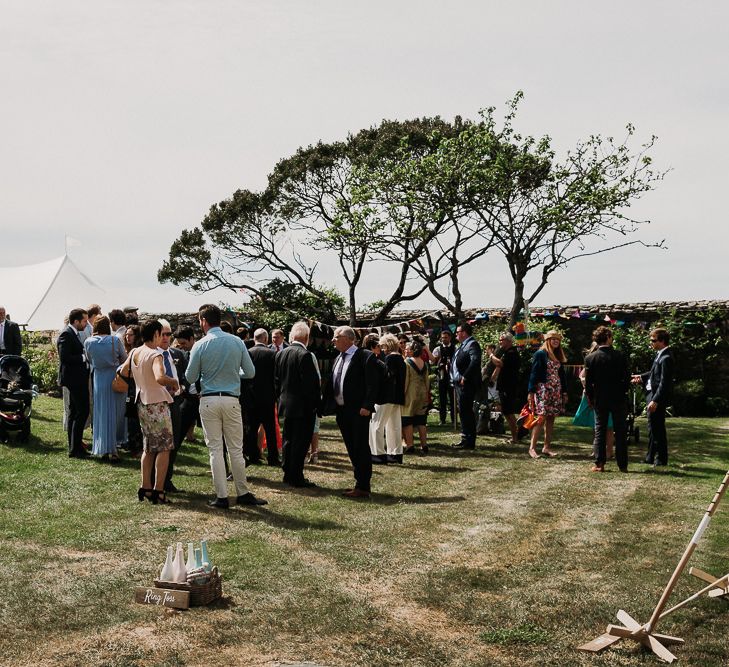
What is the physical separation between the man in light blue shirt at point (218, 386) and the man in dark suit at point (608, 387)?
4.48 metres

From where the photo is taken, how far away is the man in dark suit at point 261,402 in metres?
10.4

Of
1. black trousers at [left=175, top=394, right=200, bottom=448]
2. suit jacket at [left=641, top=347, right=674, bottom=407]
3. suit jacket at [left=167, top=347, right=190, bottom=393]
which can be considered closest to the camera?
suit jacket at [left=167, top=347, right=190, bottom=393]

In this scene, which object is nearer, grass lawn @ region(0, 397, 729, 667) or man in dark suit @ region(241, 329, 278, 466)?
grass lawn @ region(0, 397, 729, 667)

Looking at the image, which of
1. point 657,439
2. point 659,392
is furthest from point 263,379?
point 657,439

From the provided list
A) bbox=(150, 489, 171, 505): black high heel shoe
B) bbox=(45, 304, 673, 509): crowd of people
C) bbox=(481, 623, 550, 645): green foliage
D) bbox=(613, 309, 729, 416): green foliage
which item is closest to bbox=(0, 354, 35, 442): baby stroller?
bbox=(45, 304, 673, 509): crowd of people

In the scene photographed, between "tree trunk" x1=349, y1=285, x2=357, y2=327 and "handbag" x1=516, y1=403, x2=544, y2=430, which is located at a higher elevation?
"tree trunk" x1=349, y1=285, x2=357, y2=327

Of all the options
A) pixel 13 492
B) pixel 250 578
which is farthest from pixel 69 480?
pixel 250 578

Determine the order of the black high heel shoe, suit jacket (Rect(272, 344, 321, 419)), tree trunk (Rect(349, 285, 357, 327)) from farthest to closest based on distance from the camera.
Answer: tree trunk (Rect(349, 285, 357, 327))
suit jacket (Rect(272, 344, 321, 419))
the black high heel shoe

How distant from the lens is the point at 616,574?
593 centimetres

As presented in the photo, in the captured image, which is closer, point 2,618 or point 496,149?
point 2,618

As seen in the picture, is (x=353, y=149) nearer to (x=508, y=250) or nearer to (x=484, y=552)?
(x=508, y=250)

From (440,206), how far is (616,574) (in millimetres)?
12593

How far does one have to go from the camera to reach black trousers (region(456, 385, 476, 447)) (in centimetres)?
1284

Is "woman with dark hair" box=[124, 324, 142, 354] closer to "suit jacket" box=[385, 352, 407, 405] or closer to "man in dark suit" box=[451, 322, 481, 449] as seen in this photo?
"suit jacket" box=[385, 352, 407, 405]
